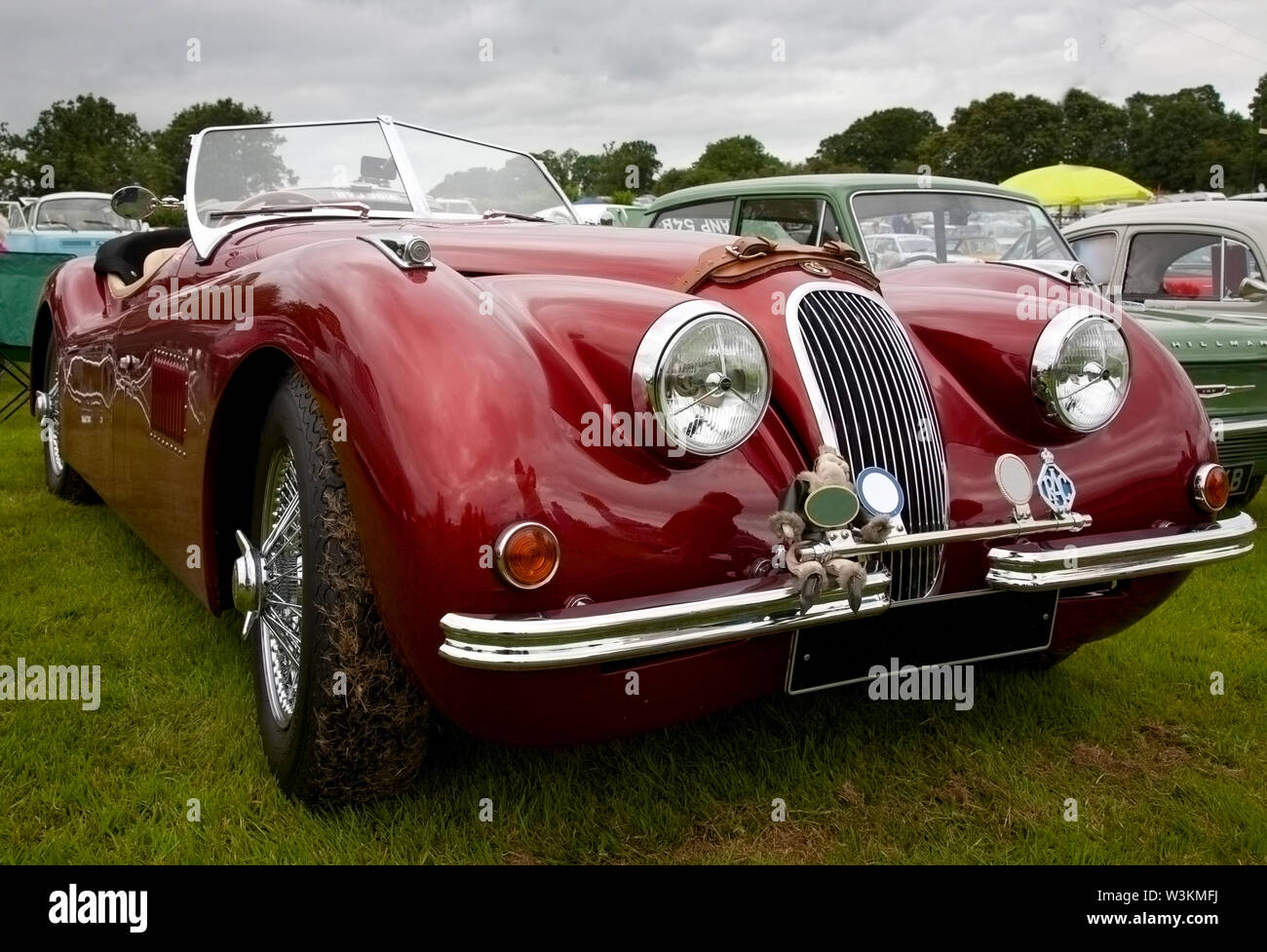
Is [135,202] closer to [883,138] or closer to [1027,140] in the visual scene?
[1027,140]

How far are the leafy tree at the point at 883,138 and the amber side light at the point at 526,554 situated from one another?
79.9 meters

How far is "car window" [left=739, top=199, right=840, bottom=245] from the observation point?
5.81m

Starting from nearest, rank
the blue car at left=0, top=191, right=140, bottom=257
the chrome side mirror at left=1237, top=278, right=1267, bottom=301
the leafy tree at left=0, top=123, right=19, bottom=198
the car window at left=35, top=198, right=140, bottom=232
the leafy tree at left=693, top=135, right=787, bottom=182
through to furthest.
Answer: the chrome side mirror at left=1237, top=278, right=1267, bottom=301 < the blue car at left=0, top=191, right=140, bottom=257 < the car window at left=35, top=198, right=140, bottom=232 < the leafy tree at left=0, top=123, right=19, bottom=198 < the leafy tree at left=693, top=135, right=787, bottom=182

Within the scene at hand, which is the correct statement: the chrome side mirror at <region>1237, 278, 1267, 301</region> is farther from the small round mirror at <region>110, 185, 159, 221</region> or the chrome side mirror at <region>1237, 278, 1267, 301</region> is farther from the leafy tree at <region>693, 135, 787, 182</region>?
the leafy tree at <region>693, 135, 787, 182</region>

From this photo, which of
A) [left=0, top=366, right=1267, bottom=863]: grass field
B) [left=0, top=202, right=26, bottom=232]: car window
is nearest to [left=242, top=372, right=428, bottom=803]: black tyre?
[left=0, top=366, right=1267, bottom=863]: grass field

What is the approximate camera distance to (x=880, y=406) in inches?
89.6

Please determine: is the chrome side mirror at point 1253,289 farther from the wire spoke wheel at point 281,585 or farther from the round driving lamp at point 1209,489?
the wire spoke wheel at point 281,585

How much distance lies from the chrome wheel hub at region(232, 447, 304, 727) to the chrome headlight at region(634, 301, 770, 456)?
90 centimetres

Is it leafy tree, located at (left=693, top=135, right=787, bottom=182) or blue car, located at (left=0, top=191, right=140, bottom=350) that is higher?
leafy tree, located at (left=693, top=135, right=787, bottom=182)

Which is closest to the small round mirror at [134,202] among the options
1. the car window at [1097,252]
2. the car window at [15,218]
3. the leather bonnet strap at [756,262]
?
the leather bonnet strap at [756,262]

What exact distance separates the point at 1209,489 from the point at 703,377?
1396 millimetres

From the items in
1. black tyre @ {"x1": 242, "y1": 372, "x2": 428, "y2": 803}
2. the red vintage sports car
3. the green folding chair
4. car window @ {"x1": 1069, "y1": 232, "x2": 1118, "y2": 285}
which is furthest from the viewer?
the green folding chair

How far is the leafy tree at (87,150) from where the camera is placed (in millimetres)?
41991
